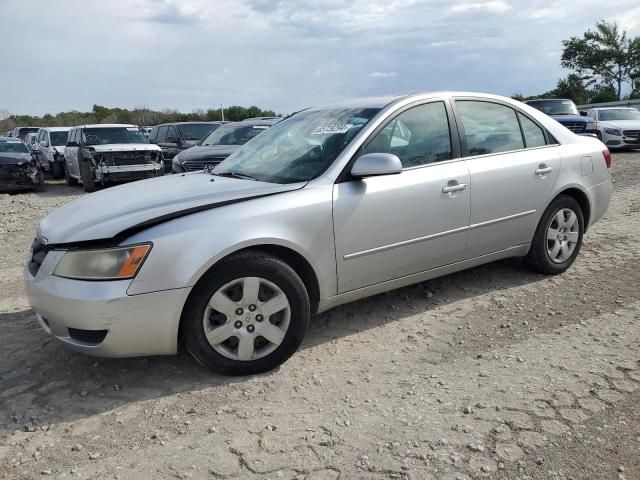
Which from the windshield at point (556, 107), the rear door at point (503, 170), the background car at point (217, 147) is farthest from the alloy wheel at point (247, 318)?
the windshield at point (556, 107)

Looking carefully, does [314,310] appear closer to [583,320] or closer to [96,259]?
[96,259]

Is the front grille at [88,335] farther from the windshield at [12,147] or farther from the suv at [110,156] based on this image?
the windshield at [12,147]

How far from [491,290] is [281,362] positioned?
2137 millimetres

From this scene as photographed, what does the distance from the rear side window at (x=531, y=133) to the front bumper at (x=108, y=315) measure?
3.17 m

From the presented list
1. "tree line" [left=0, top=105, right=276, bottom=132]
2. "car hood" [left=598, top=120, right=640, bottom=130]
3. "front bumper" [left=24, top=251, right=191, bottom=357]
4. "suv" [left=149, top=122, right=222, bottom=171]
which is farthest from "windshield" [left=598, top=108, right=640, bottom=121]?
"tree line" [left=0, top=105, right=276, bottom=132]

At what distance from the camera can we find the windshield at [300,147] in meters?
3.70

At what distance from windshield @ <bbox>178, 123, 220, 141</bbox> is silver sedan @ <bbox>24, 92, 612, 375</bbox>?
11.8 m

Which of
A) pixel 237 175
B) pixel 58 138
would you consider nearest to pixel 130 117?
pixel 58 138

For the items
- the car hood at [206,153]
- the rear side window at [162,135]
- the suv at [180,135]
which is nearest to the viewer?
the car hood at [206,153]

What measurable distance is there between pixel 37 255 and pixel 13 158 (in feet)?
37.0

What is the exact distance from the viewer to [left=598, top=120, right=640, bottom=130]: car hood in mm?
16188

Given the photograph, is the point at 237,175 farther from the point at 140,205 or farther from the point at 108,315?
the point at 108,315

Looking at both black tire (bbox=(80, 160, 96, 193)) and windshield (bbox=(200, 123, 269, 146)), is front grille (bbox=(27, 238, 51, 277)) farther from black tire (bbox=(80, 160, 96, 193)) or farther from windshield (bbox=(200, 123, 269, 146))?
Result: black tire (bbox=(80, 160, 96, 193))

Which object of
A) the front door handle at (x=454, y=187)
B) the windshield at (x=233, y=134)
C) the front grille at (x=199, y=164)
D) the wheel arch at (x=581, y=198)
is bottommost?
the wheel arch at (x=581, y=198)
